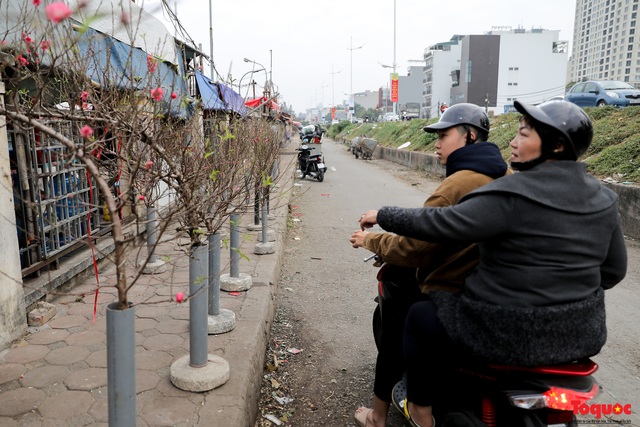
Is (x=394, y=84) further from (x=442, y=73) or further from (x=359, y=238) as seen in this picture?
(x=359, y=238)

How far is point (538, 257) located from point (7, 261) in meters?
3.25

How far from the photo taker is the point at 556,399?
182 centimetres

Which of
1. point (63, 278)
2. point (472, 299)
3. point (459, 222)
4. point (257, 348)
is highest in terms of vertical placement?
point (459, 222)

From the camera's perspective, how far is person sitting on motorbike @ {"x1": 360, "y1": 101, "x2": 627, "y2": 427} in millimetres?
1764

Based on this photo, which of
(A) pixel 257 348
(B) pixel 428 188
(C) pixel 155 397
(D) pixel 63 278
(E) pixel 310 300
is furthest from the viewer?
(B) pixel 428 188

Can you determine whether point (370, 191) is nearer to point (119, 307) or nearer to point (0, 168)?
point (0, 168)

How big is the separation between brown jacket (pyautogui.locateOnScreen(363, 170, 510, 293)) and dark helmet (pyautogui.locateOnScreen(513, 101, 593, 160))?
52 cm

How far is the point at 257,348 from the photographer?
3553mm

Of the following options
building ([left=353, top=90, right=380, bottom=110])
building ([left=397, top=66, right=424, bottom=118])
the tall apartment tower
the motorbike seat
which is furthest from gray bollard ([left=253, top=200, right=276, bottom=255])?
building ([left=353, top=90, right=380, bottom=110])

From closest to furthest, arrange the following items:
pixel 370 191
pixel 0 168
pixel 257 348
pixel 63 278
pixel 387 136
A: pixel 0 168 → pixel 257 348 → pixel 63 278 → pixel 370 191 → pixel 387 136

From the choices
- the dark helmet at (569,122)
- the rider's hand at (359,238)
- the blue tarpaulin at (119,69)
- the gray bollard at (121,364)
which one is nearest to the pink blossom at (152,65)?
the blue tarpaulin at (119,69)

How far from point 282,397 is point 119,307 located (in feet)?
6.32

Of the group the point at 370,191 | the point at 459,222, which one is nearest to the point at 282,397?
the point at 459,222

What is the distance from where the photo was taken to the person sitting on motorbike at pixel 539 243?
1.76 metres
